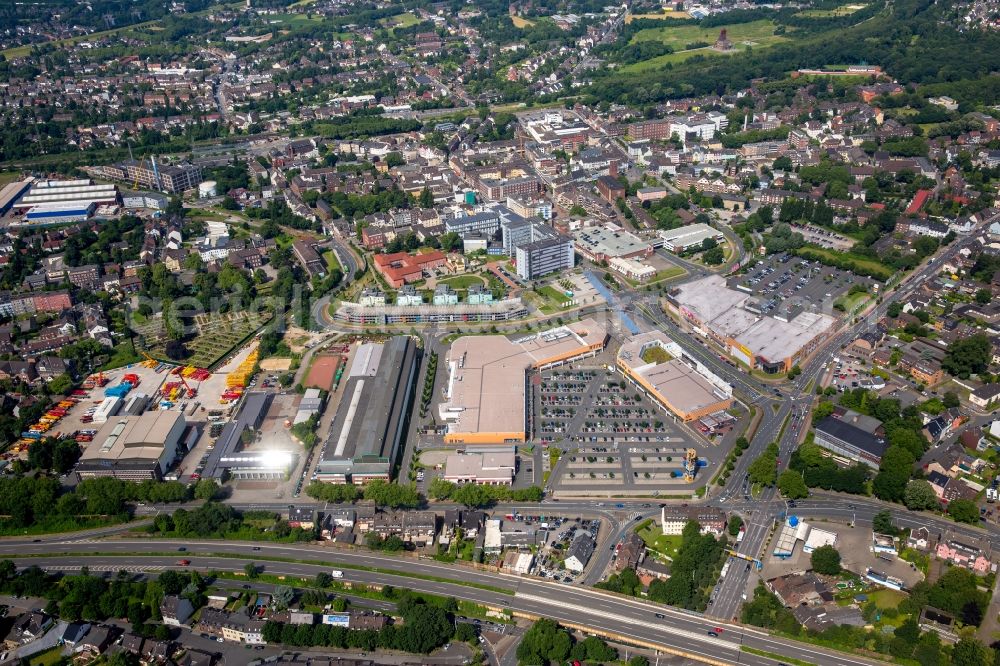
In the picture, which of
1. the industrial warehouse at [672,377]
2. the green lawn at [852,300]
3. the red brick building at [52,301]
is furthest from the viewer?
the red brick building at [52,301]

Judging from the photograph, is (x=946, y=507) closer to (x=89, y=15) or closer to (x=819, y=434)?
(x=819, y=434)

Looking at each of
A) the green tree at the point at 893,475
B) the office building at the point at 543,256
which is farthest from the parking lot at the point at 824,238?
the green tree at the point at 893,475

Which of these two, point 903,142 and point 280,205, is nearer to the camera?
point 280,205

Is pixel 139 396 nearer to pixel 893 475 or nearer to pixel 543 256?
pixel 543 256

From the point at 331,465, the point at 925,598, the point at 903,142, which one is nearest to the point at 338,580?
the point at 331,465

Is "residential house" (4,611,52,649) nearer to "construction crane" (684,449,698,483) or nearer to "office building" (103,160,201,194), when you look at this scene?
"construction crane" (684,449,698,483)

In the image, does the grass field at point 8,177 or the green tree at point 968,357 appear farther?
the grass field at point 8,177

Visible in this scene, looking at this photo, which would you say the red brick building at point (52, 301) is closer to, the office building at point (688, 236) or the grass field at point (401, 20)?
the office building at point (688, 236)
